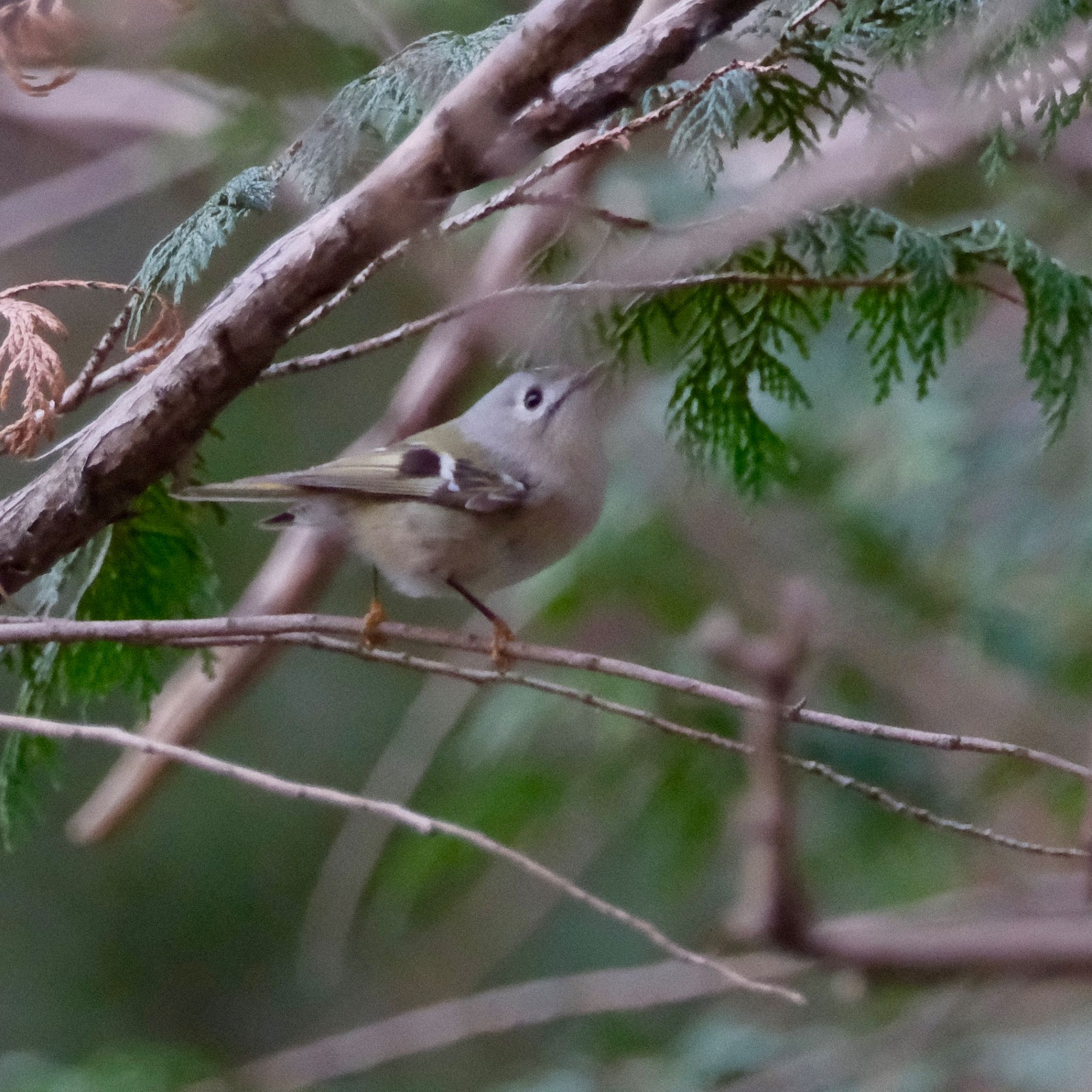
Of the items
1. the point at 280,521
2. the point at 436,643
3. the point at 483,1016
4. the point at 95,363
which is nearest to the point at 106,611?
the point at 280,521

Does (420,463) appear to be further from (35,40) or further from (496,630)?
(35,40)

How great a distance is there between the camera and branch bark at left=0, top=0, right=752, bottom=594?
1.02 m

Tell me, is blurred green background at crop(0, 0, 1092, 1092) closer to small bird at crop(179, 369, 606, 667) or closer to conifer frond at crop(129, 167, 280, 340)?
conifer frond at crop(129, 167, 280, 340)

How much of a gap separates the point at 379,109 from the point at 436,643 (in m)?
0.51

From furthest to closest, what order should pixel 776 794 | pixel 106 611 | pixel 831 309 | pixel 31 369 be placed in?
pixel 106 611 → pixel 831 309 → pixel 31 369 → pixel 776 794

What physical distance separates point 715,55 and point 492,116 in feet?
1.21

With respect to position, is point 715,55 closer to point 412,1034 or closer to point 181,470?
point 181,470

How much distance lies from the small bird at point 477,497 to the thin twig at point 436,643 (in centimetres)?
30

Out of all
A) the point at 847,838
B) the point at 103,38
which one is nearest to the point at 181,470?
the point at 103,38

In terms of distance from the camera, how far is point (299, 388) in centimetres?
244

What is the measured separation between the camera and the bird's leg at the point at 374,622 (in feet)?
4.34

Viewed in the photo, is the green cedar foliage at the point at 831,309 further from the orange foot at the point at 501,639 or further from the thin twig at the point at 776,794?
the thin twig at the point at 776,794

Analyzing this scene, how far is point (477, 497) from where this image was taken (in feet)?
5.43

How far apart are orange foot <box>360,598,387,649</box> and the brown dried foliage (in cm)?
35
